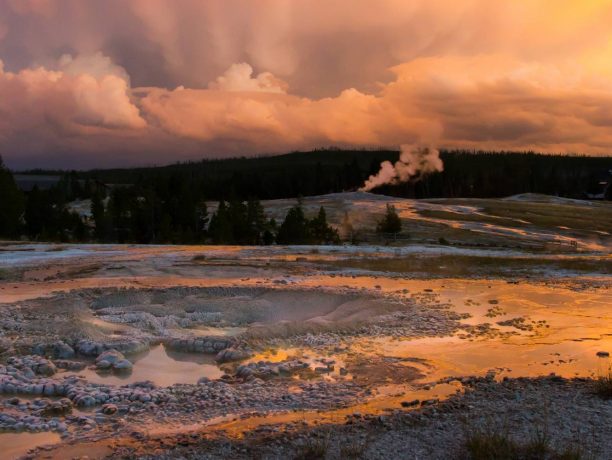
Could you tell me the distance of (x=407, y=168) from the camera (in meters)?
109

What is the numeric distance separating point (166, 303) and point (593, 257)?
28.0 m

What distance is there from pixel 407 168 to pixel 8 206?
73.0 m

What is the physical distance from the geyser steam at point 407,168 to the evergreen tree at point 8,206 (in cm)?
6372

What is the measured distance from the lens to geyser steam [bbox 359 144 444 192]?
347ft

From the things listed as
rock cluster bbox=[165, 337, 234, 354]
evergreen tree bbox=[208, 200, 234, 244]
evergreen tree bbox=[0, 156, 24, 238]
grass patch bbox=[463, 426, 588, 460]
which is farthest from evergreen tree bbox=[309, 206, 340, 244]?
grass patch bbox=[463, 426, 588, 460]

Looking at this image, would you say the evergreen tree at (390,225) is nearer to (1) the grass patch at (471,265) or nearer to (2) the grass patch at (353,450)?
(1) the grass patch at (471,265)

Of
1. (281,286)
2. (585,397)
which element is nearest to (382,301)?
(281,286)

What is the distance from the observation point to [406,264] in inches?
1172

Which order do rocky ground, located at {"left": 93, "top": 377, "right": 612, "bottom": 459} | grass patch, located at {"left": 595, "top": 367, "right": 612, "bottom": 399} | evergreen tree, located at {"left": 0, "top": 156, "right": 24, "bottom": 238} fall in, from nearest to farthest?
rocky ground, located at {"left": 93, "top": 377, "right": 612, "bottom": 459}, grass patch, located at {"left": 595, "top": 367, "right": 612, "bottom": 399}, evergreen tree, located at {"left": 0, "top": 156, "right": 24, "bottom": 238}

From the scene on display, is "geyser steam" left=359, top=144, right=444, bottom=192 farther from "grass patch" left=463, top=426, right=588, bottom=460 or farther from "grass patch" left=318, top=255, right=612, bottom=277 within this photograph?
"grass patch" left=463, top=426, right=588, bottom=460

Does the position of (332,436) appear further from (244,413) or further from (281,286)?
(281,286)

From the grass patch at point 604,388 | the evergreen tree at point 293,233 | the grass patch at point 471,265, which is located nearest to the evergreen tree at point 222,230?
the evergreen tree at point 293,233

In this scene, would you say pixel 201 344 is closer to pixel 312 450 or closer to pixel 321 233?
pixel 312 450

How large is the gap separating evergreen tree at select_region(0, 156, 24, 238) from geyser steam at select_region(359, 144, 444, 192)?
209ft
